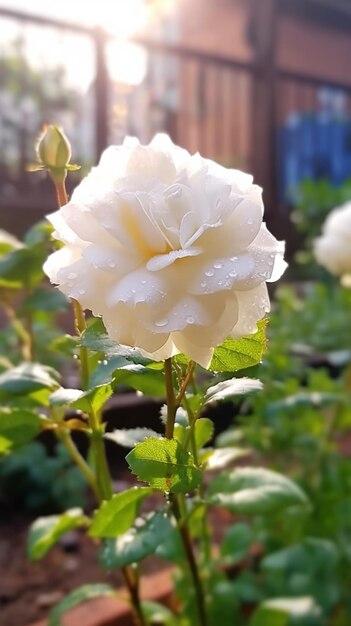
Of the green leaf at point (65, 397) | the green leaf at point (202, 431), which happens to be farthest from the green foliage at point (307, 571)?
the green leaf at point (65, 397)

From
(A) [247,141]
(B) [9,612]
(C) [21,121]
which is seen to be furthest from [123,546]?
(A) [247,141]

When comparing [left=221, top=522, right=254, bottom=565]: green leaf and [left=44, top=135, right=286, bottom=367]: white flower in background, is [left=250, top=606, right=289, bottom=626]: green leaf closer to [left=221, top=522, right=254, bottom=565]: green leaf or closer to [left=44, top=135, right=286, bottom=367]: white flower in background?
[left=221, top=522, right=254, bottom=565]: green leaf

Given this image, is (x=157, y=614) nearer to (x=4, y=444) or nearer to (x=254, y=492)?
(x=254, y=492)

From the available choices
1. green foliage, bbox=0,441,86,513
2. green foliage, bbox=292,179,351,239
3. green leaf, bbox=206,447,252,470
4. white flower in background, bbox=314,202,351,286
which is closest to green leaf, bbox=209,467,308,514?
green leaf, bbox=206,447,252,470

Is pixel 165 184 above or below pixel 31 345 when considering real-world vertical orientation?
above

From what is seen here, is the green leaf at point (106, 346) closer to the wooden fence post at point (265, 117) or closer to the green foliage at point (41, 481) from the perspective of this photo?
the green foliage at point (41, 481)

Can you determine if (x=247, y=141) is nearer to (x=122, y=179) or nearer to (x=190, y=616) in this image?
(x=190, y=616)
